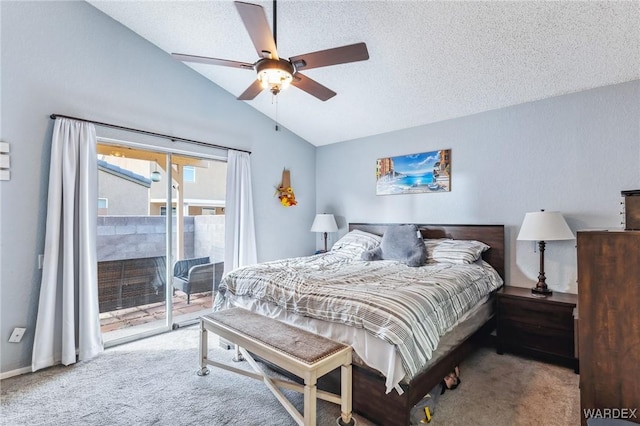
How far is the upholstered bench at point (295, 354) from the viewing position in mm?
1755

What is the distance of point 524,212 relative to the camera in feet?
10.9

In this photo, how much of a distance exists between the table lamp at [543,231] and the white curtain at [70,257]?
411 centimetres

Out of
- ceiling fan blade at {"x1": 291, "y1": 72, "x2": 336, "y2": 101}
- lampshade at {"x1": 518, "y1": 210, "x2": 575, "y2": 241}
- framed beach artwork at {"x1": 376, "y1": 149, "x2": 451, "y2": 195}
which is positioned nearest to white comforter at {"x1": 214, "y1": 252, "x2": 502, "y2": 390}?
lampshade at {"x1": 518, "y1": 210, "x2": 575, "y2": 241}

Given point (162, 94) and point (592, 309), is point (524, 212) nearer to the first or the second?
point (592, 309)

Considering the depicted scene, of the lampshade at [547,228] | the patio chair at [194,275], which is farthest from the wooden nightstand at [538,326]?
the patio chair at [194,275]

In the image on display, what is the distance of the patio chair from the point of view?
3793 mm

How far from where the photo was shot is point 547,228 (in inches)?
113

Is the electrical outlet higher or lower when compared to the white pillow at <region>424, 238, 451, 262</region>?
lower

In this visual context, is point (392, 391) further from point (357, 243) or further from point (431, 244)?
point (357, 243)

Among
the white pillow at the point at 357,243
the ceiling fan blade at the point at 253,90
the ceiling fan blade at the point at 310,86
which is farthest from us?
the white pillow at the point at 357,243

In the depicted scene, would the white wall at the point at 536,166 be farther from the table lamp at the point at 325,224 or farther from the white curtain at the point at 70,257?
the white curtain at the point at 70,257

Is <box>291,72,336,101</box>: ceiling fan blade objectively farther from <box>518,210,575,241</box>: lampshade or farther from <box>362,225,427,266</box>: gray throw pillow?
<box>518,210,575,241</box>: lampshade

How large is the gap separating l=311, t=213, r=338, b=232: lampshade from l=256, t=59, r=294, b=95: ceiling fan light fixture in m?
2.77

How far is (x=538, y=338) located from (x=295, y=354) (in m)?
2.33
